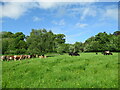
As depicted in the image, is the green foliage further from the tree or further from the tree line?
the tree

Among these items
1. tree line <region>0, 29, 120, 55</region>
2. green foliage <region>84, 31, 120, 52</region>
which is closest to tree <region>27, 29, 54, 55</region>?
tree line <region>0, 29, 120, 55</region>

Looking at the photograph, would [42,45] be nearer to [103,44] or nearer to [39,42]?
[39,42]

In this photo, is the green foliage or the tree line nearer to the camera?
the tree line

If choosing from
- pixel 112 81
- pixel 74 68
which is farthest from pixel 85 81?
pixel 74 68

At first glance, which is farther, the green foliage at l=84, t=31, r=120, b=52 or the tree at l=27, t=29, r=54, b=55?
the green foliage at l=84, t=31, r=120, b=52

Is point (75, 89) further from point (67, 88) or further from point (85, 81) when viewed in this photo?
point (85, 81)

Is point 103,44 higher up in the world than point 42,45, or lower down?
higher up

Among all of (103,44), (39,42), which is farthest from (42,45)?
(103,44)

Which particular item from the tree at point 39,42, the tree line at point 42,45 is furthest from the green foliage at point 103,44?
the tree at point 39,42

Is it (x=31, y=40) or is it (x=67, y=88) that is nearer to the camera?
(x=67, y=88)

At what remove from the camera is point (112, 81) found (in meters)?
9.12

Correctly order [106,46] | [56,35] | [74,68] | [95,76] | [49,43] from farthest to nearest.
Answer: [56,35], [106,46], [49,43], [74,68], [95,76]

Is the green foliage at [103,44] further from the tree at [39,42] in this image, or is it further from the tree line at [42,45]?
the tree at [39,42]

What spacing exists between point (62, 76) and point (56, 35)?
114 metres
